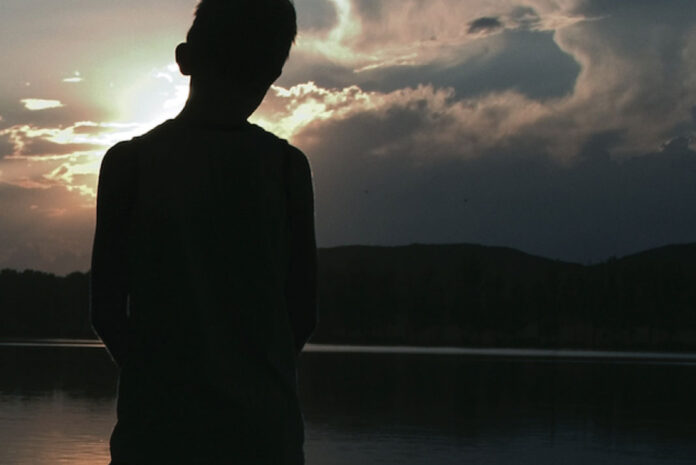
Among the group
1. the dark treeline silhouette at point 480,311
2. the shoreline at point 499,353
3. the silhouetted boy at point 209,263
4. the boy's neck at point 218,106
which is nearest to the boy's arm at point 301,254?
the silhouetted boy at point 209,263

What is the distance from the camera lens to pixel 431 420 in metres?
26.6

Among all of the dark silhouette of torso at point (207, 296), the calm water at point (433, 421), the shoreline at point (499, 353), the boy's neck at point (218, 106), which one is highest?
the boy's neck at point (218, 106)

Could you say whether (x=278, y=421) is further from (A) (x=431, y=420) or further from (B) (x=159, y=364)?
(A) (x=431, y=420)

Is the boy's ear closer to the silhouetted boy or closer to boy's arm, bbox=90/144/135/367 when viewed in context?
the silhouetted boy

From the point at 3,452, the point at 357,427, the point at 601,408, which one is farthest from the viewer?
the point at 601,408

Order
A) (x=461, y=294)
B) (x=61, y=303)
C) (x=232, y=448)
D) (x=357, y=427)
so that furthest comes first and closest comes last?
(x=61, y=303) < (x=461, y=294) < (x=357, y=427) < (x=232, y=448)

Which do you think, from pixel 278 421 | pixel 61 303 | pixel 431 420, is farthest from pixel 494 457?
pixel 61 303

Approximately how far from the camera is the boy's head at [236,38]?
2.30 meters

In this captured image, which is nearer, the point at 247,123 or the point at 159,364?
the point at 159,364

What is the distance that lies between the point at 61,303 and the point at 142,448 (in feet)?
600

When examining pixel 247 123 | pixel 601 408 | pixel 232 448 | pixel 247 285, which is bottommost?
pixel 601 408

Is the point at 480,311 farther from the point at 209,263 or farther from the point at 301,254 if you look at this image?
the point at 209,263

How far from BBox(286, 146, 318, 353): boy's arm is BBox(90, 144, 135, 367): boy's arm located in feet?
1.09

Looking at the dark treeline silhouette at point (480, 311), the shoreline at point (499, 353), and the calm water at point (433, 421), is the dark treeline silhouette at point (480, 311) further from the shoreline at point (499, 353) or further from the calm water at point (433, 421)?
the calm water at point (433, 421)
